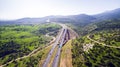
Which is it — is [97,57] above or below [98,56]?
below

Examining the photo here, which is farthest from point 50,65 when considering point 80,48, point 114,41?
point 114,41

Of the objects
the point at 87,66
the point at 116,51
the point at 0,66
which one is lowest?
the point at 0,66

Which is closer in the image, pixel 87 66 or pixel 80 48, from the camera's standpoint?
pixel 87 66

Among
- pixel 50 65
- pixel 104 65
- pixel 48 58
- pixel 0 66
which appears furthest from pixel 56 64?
pixel 0 66

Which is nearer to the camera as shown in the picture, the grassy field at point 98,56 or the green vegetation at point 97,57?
the green vegetation at point 97,57

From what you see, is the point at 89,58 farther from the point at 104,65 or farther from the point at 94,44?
the point at 94,44

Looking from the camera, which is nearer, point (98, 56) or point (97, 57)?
point (97, 57)

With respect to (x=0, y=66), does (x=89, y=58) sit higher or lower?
higher

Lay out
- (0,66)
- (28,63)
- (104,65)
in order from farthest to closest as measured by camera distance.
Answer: (0,66) < (28,63) < (104,65)

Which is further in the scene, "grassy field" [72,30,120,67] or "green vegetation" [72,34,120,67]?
"grassy field" [72,30,120,67]

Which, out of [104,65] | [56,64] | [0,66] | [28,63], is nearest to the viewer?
[104,65]
